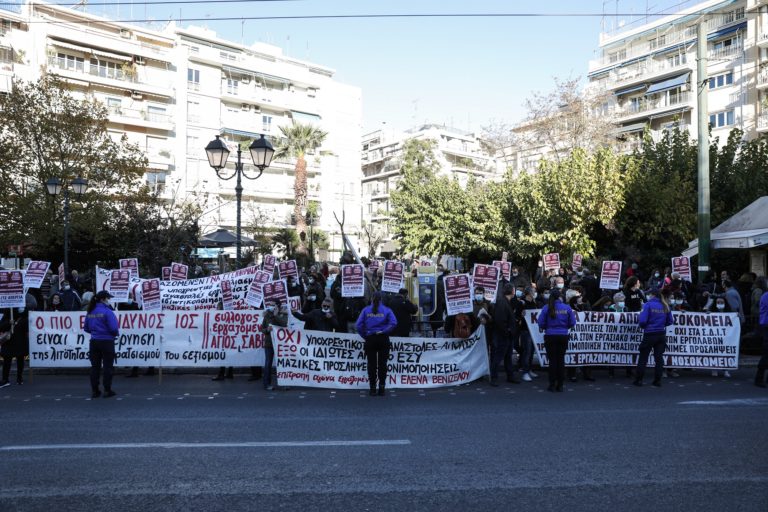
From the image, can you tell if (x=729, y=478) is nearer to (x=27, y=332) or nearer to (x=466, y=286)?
(x=466, y=286)

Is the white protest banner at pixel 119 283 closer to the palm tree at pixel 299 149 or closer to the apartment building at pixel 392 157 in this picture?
the palm tree at pixel 299 149

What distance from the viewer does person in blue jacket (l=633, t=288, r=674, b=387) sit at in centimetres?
1117

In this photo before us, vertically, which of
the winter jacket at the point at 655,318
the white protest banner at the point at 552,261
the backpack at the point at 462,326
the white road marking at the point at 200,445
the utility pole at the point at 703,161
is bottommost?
the white road marking at the point at 200,445

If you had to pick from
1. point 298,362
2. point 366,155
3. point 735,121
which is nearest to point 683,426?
point 298,362

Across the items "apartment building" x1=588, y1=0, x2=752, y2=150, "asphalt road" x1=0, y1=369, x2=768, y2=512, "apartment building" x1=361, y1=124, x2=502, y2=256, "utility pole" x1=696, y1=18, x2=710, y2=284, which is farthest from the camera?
"apartment building" x1=361, y1=124, x2=502, y2=256

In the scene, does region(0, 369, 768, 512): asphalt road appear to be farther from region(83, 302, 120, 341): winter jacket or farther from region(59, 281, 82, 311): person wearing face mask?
region(59, 281, 82, 311): person wearing face mask

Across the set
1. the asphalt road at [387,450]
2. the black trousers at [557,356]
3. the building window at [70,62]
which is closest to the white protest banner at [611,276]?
the asphalt road at [387,450]

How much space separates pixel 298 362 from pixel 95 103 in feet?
72.3

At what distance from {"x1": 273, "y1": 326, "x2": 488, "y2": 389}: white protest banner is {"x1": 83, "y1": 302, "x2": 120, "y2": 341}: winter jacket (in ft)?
8.53

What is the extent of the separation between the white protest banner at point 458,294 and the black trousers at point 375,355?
77.8 inches

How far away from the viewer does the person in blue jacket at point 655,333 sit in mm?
11172

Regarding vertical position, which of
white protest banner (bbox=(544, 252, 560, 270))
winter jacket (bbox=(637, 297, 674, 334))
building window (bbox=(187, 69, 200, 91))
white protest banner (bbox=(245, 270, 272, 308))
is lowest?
winter jacket (bbox=(637, 297, 674, 334))

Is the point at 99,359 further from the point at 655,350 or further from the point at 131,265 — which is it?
the point at 655,350

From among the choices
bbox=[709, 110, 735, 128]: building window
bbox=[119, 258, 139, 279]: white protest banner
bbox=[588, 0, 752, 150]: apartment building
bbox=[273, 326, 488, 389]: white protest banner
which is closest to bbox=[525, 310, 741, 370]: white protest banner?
bbox=[273, 326, 488, 389]: white protest banner
